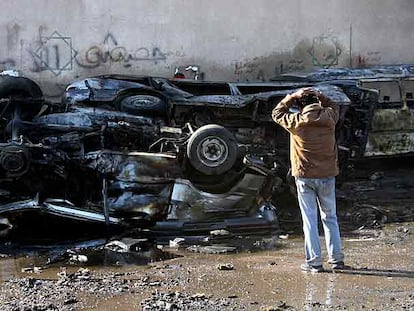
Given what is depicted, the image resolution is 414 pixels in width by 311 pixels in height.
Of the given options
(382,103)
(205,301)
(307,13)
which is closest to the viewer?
(205,301)

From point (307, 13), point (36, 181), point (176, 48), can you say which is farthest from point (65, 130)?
point (307, 13)

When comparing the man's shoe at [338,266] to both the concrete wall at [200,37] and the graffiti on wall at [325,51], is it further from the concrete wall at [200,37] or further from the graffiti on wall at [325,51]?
the graffiti on wall at [325,51]

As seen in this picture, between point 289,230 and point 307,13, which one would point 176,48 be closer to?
point 307,13

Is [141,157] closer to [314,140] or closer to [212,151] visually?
[212,151]

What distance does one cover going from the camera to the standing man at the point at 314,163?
6.09 meters

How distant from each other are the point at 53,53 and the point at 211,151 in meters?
7.93

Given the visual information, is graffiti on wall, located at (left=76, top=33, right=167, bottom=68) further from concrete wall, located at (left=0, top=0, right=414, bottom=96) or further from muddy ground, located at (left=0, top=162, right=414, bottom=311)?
muddy ground, located at (left=0, top=162, right=414, bottom=311)

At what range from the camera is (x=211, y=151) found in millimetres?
8289

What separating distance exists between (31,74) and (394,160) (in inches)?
306

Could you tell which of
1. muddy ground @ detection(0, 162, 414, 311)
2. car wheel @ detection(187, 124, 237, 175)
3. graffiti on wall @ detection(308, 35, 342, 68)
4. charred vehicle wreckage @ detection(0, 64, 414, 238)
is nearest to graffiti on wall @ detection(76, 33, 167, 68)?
graffiti on wall @ detection(308, 35, 342, 68)

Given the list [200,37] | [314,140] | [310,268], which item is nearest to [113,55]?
[200,37]

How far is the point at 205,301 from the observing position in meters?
5.34

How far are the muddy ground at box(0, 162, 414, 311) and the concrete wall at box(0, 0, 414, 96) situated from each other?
26.5 feet

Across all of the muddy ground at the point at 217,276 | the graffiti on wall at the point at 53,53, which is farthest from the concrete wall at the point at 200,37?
the muddy ground at the point at 217,276
